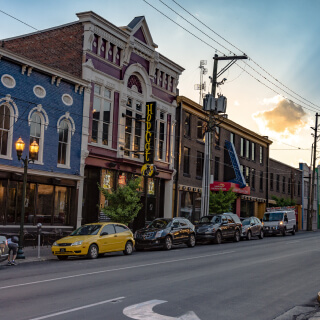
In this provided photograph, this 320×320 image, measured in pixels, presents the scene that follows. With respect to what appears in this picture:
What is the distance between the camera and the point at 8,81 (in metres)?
22.9

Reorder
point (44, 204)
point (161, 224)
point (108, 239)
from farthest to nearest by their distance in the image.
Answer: point (44, 204), point (161, 224), point (108, 239)

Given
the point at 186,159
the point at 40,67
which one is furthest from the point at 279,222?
the point at 40,67

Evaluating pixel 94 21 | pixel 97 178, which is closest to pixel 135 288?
pixel 97 178

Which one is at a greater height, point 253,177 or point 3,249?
point 253,177

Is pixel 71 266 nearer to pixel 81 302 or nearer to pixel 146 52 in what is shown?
pixel 81 302

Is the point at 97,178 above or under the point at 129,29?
under

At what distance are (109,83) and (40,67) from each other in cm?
592

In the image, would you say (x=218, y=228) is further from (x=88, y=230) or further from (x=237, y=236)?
(x=88, y=230)

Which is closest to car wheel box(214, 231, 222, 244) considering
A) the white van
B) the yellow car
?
the yellow car

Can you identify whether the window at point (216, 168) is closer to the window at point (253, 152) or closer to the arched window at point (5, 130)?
the window at point (253, 152)

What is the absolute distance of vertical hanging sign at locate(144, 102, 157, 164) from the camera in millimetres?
31516

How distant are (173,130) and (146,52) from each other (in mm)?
6251

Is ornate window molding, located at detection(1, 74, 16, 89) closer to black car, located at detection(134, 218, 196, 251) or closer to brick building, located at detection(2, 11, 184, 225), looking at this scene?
Result: brick building, located at detection(2, 11, 184, 225)

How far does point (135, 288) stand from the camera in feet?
37.2
